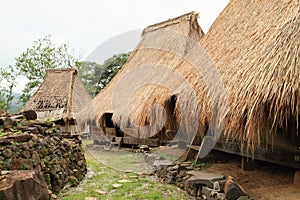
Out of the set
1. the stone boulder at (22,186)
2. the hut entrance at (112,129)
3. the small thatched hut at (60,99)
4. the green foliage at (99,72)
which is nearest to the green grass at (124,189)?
the stone boulder at (22,186)

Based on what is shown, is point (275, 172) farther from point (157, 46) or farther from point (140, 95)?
→ point (157, 46)

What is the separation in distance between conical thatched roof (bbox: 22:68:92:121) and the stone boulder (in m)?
10.3

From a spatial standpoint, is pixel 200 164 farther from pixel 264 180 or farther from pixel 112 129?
pixel 112 129

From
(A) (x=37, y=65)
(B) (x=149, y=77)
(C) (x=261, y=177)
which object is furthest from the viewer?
(A) (x=37, y=65)

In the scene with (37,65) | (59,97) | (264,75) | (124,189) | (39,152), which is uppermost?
(37,65)

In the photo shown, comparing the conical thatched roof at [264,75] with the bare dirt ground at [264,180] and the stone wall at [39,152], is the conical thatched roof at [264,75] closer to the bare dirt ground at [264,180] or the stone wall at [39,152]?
the bare dirt ground at [264,180]

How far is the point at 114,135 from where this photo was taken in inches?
464

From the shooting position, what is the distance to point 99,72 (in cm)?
2834

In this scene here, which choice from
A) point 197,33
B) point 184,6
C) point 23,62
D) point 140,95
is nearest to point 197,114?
point 140,95

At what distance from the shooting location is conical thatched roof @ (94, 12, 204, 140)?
7.42 meters

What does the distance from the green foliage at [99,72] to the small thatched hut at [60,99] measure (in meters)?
6.96

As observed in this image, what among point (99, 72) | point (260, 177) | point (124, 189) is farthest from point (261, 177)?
point (99, 72)

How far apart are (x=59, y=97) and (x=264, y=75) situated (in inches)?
499

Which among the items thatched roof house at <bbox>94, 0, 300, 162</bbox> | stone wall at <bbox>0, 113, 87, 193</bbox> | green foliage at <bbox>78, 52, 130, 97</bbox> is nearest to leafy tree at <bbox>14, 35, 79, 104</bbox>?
green foliage at <bbox>78, 52, 130, 97</bbox>
